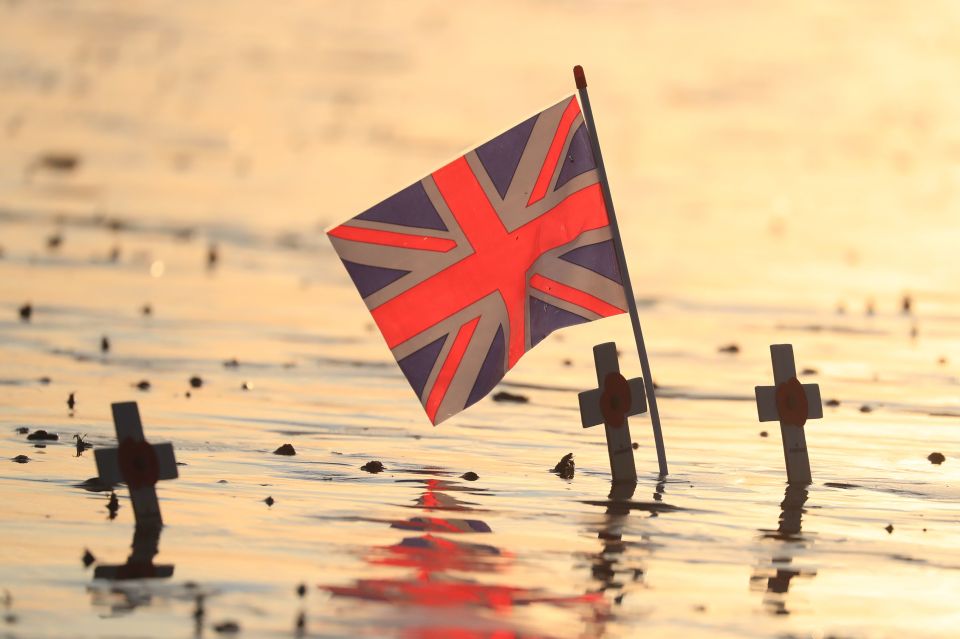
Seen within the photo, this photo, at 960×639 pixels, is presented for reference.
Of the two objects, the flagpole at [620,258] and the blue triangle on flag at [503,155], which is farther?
the flagpole at [620,258]

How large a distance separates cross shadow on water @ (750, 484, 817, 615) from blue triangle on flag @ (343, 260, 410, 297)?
3.10m

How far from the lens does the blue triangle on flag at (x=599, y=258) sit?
43.3 ft

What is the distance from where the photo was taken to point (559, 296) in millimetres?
13047

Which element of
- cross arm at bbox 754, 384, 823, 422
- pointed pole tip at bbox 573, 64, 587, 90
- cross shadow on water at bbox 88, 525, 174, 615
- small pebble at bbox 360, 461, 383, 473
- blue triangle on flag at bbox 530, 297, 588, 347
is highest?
pointed pole tip at bbox 573, 64, 587, 90

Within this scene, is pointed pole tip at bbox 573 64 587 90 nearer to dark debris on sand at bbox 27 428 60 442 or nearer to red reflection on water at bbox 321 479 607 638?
red reflection on water at bbox 321 479 607 638

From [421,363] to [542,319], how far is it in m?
0.98

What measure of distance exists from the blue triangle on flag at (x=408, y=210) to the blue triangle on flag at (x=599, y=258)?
3.87 feet

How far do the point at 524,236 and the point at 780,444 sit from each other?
142 inches

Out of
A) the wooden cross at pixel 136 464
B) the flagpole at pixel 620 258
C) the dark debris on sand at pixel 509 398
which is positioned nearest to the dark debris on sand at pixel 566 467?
the flagpole at pixel 620 258

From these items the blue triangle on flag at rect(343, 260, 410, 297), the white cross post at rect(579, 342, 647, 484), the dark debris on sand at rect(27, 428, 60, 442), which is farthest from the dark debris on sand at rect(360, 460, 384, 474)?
the dark debris on sand at rect(27, 428, 60, 442)

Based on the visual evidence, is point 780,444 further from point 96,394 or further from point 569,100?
point 96,394

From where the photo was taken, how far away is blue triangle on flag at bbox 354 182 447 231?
40.9 feet

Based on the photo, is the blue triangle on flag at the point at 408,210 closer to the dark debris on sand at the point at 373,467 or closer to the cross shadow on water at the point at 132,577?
the dark debris on sand at the point at 373,467

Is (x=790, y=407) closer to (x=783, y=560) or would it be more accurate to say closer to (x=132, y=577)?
(x=783, y=560)
